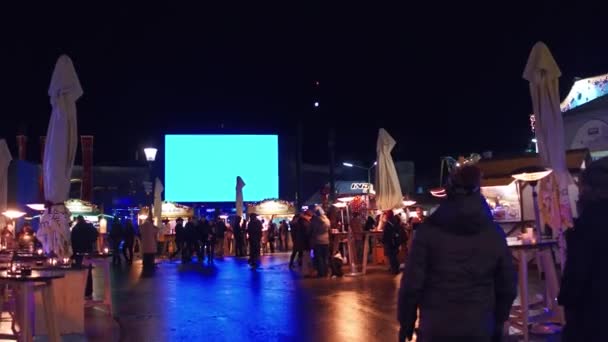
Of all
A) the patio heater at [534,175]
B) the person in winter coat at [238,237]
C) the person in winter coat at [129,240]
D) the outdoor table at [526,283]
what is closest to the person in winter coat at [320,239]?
the outdoor table at [526,283]

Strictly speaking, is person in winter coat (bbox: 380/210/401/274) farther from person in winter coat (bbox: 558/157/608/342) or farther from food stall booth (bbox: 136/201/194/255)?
person in winter coat (bbox: 558/157/608/342)

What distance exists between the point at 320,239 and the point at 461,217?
507 inches

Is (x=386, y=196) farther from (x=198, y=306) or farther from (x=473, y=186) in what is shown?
(x=473, y=186)

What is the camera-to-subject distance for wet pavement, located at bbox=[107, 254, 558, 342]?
8852 mm

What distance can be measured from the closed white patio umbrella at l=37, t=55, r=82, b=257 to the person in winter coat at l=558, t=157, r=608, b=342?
826 cm

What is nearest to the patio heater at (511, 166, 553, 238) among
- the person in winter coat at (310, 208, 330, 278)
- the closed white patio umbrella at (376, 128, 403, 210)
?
the person in winter coat at (310, 208, 330, 278)

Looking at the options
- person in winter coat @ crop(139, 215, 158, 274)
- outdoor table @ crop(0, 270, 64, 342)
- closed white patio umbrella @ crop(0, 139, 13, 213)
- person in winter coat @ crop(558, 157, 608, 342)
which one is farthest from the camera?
person in winter coat @ crop(139, 215, 158, 274)

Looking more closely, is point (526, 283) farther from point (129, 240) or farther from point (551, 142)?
point (129, 240)

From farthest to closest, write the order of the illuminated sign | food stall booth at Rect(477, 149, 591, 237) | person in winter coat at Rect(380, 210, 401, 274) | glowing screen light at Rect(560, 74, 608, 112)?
the illuminated sign < glowing screen light at Rect(560, 74, 608, 112) < food stall booth at Rect(477, 149, 591, 237) < person in winter coat at Rect(380, 210, 401, 274)

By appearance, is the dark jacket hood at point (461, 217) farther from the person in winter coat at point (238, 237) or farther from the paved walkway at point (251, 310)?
the person in winter coat at point (238, 237)

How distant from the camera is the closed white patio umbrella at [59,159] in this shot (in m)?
10.0

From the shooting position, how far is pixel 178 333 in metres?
9.01

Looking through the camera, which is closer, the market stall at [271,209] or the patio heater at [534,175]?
the patio heater at [534,175]

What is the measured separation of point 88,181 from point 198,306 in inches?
1175
